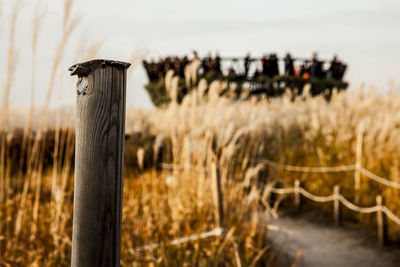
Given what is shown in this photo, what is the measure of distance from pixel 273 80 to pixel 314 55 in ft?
→ 6.21

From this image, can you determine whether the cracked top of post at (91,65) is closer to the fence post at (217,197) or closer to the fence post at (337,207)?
the fence post at (217,197)

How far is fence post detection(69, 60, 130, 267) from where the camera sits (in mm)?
1166

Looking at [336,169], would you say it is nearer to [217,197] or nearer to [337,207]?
[337,207]

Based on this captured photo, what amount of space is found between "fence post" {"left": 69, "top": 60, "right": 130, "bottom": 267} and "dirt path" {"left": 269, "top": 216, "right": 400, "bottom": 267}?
2.37 meters

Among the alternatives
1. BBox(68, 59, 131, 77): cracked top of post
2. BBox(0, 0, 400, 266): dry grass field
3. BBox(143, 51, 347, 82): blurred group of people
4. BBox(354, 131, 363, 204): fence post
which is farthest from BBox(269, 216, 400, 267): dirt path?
BBox(143, 51, 347, 82): blurred group of people

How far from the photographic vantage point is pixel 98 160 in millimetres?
1176

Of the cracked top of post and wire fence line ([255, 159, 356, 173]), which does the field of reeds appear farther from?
the cracked top of post

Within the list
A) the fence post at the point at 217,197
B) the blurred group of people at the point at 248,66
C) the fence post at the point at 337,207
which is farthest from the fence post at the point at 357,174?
the blurred group of people at the point at 248,66

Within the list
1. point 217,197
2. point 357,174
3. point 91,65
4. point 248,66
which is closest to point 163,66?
point 248,66

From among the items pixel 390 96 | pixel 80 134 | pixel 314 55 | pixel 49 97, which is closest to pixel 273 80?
pixel 314 55

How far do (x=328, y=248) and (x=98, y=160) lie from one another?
3.63 meters

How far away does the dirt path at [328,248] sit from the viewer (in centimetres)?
389

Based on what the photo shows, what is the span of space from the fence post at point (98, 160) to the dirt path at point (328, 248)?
7.76ft

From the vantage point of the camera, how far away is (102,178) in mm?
1183
